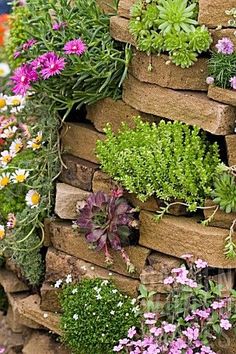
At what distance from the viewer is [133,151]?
329cm

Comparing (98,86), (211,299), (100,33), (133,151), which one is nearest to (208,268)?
(211,299)

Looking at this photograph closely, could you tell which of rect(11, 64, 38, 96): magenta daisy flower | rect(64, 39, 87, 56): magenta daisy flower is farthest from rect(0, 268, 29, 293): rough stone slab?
rect(64, 39, 87, 56): magenta daisy flower

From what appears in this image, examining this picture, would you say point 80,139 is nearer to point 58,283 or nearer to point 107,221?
point 107,221

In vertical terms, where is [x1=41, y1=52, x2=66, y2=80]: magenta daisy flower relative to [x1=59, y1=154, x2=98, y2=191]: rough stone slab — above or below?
above

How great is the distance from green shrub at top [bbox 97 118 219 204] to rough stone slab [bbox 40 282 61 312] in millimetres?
657

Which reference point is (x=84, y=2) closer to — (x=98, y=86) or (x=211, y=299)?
(x=98, y=86)

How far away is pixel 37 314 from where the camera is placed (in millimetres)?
3646

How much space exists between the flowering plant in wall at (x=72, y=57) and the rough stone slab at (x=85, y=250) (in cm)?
57

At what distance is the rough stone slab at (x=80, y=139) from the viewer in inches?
141

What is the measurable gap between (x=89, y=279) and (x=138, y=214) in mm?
367

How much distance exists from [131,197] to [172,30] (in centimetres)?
75

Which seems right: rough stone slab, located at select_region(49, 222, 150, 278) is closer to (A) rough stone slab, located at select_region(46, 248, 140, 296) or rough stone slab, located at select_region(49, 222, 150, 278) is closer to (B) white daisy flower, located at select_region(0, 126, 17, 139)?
(A) rough stone slab, located at select_region(46, 248, 140, 296)

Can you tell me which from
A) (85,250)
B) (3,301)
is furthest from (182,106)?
(3,301)

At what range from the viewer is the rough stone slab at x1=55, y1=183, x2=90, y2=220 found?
139 inches
